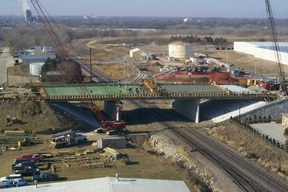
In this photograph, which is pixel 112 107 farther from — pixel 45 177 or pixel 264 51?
pixel 264 51

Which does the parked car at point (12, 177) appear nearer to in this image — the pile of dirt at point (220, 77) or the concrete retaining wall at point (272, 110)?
the concrete retaining wall at point (272, 110)

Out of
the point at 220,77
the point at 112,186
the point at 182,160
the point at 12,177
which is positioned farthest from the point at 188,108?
the point at 112,186

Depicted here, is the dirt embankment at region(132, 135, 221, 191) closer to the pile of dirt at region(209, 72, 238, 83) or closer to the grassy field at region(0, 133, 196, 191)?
the grassy field at region(0, 133, 196, 191)

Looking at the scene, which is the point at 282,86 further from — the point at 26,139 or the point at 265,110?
the point at 26,139

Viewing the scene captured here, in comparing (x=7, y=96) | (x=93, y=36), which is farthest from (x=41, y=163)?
(x=93, y=36)

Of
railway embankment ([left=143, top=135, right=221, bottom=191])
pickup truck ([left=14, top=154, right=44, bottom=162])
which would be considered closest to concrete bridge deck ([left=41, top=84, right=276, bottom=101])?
railway embankment ([left=143, top=135, right=221, bottom=191])
